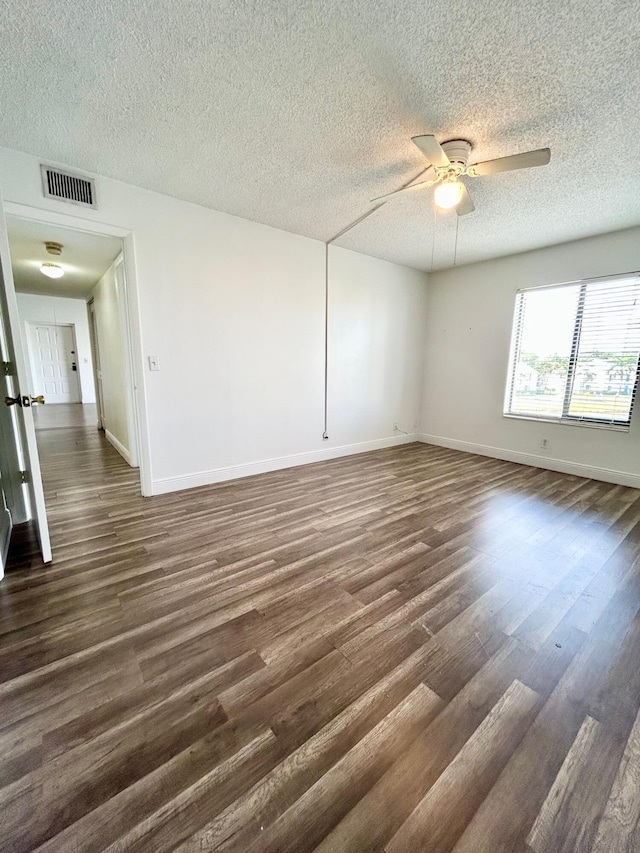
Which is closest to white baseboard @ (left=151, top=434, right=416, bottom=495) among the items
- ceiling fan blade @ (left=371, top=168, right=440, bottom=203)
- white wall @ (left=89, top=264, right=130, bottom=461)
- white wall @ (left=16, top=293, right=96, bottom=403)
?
white wall @ (left=89, top=264, right=130, bottom=461)

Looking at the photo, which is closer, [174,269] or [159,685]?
[159,685]

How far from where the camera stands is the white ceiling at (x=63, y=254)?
3.12m

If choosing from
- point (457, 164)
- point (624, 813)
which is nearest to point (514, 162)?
point (457, 164)

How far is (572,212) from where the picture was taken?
3.13 m

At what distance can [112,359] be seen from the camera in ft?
15.4

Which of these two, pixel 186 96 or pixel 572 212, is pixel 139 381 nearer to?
pixel 186 96

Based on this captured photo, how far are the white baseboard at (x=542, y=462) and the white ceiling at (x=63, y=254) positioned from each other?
Answer: 15.9 ft

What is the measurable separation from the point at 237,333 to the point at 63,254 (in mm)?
2361

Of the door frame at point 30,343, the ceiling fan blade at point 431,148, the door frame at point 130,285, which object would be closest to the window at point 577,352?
the ceiling fan blade at point 431,148

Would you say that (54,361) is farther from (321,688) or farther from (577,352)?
(577,352)

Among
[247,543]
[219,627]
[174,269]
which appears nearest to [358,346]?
[174,269]

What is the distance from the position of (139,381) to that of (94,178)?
1583mm

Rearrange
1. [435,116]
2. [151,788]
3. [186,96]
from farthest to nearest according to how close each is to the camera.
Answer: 1. [435,116]
2. [186,96]
3. [151,788]

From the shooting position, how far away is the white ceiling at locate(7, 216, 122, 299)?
312 cm
